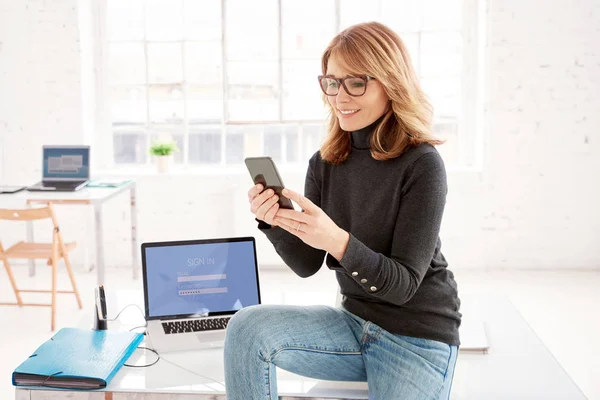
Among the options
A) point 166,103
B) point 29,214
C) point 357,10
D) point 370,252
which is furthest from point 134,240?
point 370,252

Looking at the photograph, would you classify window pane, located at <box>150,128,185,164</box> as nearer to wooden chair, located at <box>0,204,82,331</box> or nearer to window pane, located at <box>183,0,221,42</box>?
window pane, located at <box>183,0,221,42</box>

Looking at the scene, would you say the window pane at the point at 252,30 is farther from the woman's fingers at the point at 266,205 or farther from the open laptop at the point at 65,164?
the woman's fingers at the point at 266,205

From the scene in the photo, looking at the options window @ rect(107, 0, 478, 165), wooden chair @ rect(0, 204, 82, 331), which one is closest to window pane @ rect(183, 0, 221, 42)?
window @ rect(107, 0, 478, 165)

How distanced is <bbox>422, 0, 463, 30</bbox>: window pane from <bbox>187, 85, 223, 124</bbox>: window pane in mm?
1631

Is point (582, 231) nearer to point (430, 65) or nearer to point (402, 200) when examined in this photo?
point (430, 65)

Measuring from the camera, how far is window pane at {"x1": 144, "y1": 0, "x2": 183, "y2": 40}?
5.21 m

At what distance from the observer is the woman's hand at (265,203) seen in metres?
1.78

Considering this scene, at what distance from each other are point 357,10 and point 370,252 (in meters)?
3.82

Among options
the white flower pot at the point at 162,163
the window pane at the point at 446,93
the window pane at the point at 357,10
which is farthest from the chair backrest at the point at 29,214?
the window pane at the point at 446,93

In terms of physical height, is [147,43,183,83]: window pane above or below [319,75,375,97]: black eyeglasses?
above

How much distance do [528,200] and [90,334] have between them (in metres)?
3.69

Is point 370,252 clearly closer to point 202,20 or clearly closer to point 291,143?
point 291,143

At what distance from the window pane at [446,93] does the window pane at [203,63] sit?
5.08ft

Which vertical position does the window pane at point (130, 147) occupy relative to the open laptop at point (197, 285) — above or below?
above
